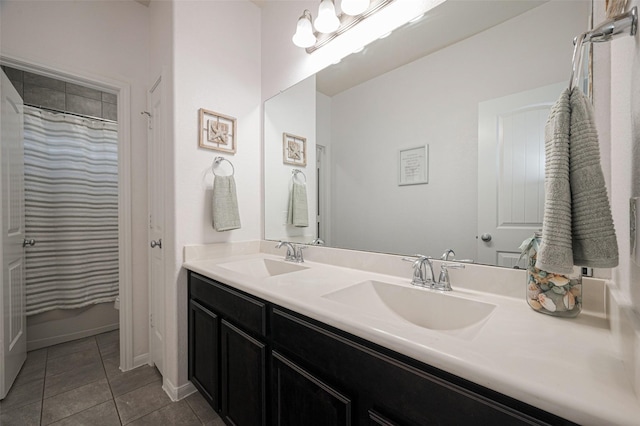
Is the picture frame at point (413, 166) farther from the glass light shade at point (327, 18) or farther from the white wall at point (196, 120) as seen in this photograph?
the white wall at point (196, 120)

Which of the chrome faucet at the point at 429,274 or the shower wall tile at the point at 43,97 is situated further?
the shower wall tile at the point at 43,97

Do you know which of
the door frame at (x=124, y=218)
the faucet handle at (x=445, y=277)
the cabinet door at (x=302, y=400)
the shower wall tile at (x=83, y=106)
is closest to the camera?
the cabinet door at (x=302, y=400)

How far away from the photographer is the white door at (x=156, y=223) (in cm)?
171

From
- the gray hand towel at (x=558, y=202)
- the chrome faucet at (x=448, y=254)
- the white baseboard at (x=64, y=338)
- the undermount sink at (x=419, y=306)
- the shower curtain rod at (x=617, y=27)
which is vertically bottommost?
the white baseboard at (x=64, y=338)

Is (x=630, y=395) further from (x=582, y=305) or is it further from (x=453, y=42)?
(x=453, y=42)

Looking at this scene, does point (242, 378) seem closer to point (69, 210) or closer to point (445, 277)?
point (445, 277)

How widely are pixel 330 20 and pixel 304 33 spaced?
184 mm

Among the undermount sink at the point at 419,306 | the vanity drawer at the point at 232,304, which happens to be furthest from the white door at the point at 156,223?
the undermount sink at the point at 419,306

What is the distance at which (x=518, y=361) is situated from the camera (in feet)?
1.65

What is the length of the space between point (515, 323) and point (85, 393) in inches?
88.8

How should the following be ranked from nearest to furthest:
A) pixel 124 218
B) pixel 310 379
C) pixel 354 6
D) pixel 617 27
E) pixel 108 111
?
1. pixel 617 27
2. pixel 310 379
3. pixel 354 6
4. pixel 124 218
5. pixel 108 111

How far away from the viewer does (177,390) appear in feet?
5.05

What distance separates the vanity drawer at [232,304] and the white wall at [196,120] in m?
0.24

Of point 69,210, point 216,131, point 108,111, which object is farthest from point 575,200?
point 108,111
